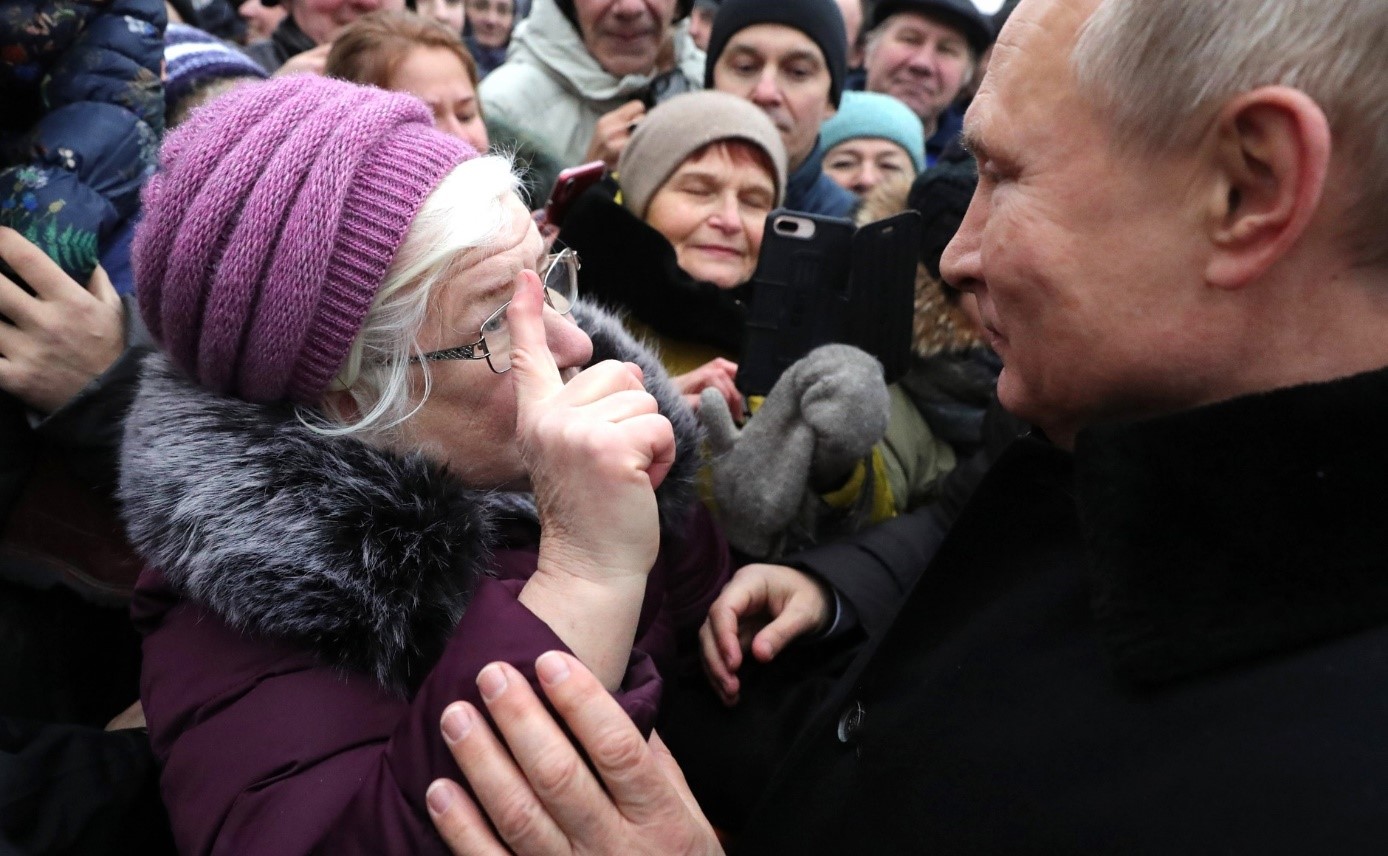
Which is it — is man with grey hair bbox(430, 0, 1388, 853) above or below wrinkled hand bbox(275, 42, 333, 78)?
above

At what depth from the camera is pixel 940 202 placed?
8.09ft

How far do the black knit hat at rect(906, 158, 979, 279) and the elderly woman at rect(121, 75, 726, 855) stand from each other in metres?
1.33

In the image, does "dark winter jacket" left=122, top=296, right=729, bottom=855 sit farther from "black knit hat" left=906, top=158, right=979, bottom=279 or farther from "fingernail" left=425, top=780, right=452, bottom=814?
"black knit hat" left=906, top=158, right=979, bottom=279

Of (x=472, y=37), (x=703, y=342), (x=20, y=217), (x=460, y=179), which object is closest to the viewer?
(x=460, y=179)

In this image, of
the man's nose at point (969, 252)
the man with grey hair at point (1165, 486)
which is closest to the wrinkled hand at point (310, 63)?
the man's nose at point (969, 252)

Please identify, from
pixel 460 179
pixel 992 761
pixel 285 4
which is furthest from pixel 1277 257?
pixel 285 4

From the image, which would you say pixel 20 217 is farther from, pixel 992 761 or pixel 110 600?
pixel 992 761

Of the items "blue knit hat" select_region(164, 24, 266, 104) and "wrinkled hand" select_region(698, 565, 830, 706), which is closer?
"wrinkled hand" select_region(698, 565, 830, 706)

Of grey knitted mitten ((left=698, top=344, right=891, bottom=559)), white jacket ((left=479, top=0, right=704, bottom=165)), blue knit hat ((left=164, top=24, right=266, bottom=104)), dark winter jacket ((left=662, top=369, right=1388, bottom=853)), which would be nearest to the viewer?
dark winter jacket ((left=662, top=369, right=1388, bottom=853))

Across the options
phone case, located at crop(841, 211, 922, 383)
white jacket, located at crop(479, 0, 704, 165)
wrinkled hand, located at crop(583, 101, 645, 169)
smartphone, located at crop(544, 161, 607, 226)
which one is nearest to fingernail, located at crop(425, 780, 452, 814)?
phone case, located at crop(841, 211, 922, 383)

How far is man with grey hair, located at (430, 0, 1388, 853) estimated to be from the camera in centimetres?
76

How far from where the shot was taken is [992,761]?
933 millimetres

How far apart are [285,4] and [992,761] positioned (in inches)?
148

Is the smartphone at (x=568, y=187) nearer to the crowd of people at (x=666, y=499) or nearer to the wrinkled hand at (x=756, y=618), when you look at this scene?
the crowd of people at (x=666, y=499)
